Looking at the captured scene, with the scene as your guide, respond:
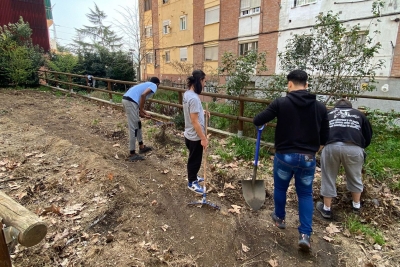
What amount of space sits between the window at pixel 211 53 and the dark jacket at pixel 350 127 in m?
16.9

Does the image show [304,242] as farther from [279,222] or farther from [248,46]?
[248,46]

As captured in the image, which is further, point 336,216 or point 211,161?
point 211,161

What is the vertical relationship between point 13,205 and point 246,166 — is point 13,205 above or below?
above

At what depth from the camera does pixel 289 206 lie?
3.49 m

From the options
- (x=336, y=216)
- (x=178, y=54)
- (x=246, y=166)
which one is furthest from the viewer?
(x=178, y=54)

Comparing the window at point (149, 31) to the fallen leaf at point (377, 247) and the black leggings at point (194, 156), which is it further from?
the fallen leaf at point (377, 247)

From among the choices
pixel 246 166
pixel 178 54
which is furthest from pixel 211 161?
pixel 178 54

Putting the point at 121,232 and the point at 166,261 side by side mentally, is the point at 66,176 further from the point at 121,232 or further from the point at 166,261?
the point at 166,261

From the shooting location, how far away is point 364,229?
9.66ft

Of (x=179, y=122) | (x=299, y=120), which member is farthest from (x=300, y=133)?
(x=179, y=122)

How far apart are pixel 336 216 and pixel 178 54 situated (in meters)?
21.6

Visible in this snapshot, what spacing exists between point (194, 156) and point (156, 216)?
38.3 inches

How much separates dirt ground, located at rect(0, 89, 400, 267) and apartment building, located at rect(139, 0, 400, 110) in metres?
7.83

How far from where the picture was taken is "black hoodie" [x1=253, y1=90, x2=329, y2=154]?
241 cm
